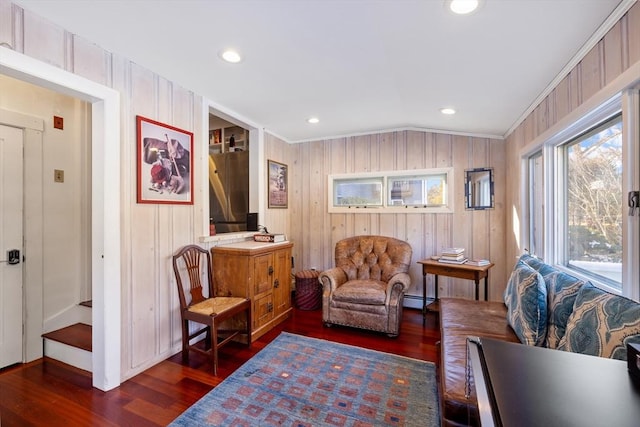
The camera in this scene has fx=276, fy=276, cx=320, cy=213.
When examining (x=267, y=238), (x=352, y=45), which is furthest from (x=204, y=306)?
(x=352, y=45)

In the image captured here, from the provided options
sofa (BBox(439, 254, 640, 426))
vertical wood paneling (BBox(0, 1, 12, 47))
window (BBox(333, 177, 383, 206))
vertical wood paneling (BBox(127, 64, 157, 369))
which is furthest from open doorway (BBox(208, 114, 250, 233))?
sofa (BBox(439, 254, 640, 426))

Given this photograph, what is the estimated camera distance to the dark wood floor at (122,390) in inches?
68.9

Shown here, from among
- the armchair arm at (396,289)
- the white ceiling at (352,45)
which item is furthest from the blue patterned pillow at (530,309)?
the white ceiling at (352,45)

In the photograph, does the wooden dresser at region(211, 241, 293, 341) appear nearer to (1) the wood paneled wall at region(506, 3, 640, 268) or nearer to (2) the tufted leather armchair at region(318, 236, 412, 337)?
(2) the tufted leather armchair at region(318, 236, 412, 337)

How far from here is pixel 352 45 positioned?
1864 millimetres

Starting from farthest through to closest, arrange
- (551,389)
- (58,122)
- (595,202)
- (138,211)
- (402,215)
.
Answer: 1. (402,215)
2. (58,122)
3. (138,211)
4. (595,202)
5. (551,389)

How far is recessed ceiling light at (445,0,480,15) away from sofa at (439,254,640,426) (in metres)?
1.50

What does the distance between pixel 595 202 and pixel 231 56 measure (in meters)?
2.71

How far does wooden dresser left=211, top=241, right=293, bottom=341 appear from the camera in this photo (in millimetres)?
2740

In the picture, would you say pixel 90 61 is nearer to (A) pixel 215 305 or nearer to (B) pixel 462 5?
(A) pixel 215 305

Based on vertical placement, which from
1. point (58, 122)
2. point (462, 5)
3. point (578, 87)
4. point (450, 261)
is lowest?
point (450, 261)

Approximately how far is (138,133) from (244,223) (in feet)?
6.54

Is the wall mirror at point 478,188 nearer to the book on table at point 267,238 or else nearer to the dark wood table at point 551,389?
the book on table at point 267,238

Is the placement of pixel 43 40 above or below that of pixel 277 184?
above
